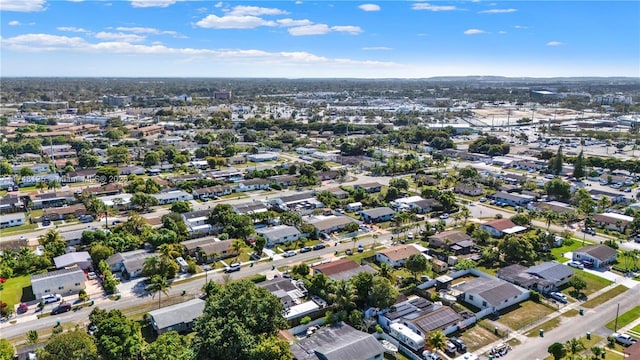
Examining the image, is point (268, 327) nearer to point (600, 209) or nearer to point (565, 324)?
point (565, 324)

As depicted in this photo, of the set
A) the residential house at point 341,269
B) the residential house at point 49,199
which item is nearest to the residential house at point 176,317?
the residential house at point 341,269

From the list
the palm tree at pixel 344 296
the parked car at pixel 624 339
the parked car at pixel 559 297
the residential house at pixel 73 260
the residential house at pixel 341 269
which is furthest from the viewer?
the residential house at pixel 73 260

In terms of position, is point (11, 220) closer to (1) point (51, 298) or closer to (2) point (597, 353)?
(1) point (51, 298)

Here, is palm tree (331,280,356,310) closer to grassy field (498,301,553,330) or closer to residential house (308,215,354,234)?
grassy field (498,301,553,330)

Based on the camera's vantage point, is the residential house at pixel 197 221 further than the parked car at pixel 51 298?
Yes

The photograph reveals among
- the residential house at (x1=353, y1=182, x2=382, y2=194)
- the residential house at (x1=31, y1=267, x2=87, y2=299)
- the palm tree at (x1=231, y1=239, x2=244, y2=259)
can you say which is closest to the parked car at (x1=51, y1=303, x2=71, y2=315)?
the residential house at (x1=31, y1=267, x2=87, y2=299)

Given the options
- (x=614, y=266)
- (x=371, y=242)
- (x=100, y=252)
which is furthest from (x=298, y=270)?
(x=614, y=266)

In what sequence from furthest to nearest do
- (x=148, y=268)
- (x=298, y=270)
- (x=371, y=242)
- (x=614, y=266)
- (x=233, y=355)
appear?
1. (x=371, y=242)
2. (x=614, y=266)
3. (x=298, y=270)
4. (x=148, y=268)
5. (x=233, y=355)

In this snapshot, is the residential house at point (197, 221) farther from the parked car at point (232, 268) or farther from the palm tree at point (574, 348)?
the palm tree at point (574, 348)
